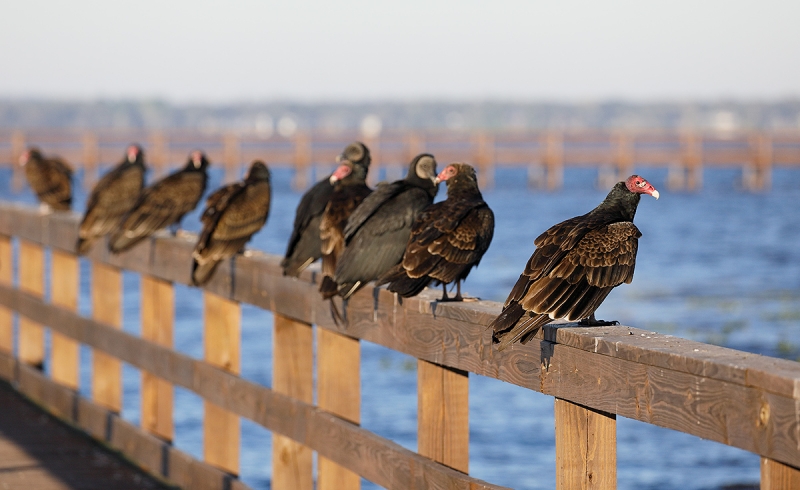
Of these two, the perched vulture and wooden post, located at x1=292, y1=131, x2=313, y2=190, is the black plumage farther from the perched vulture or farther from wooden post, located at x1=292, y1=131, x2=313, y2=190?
wooden post, located at x1=292, y1=131, x2=313, y2=190

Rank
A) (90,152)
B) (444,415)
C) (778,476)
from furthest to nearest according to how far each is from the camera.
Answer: (90,152) → (444,415) → (778,476)

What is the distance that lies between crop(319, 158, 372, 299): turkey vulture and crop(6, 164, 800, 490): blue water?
3086 mm

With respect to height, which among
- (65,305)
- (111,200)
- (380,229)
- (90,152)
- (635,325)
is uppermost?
(380,229)

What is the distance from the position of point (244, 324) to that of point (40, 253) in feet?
26.1

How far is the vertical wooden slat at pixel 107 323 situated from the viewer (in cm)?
571

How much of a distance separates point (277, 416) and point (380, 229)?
75 cm

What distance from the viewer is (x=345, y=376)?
3.75 meters

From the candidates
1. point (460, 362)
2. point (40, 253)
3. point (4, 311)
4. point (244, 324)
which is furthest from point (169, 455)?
point (244, 324)

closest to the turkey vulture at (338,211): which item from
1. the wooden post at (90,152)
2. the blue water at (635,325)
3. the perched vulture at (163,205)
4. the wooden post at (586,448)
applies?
the perched vulture at (163,205)

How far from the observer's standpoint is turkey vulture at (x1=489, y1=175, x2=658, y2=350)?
2.77 meters

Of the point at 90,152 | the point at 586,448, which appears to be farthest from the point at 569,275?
the point at 90,152

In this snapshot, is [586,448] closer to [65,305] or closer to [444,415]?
[444,415]

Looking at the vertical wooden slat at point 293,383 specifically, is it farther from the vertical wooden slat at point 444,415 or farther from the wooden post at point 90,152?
the wooden post at point 90,152

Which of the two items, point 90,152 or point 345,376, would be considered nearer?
point 345,376
